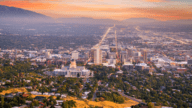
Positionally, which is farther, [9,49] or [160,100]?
[9,49]

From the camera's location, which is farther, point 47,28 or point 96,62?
point 47,28

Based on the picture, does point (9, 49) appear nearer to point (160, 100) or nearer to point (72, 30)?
point (160, 100)

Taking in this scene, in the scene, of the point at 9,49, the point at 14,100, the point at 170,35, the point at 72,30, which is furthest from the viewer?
the point at 72,30

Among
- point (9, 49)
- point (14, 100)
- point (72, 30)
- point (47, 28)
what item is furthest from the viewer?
point (72, 30)

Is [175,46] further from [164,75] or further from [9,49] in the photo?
[9,49]

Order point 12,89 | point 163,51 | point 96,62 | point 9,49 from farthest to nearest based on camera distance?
point 163,51 → point 9,49 → point 96,62 → point 12,89

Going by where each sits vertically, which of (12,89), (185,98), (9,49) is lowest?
(185,98)

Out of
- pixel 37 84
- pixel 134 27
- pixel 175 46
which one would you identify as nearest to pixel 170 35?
pixel 175 46

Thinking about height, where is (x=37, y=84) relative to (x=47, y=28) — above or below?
below

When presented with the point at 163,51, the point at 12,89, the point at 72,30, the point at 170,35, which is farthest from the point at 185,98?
the point at 72,30
